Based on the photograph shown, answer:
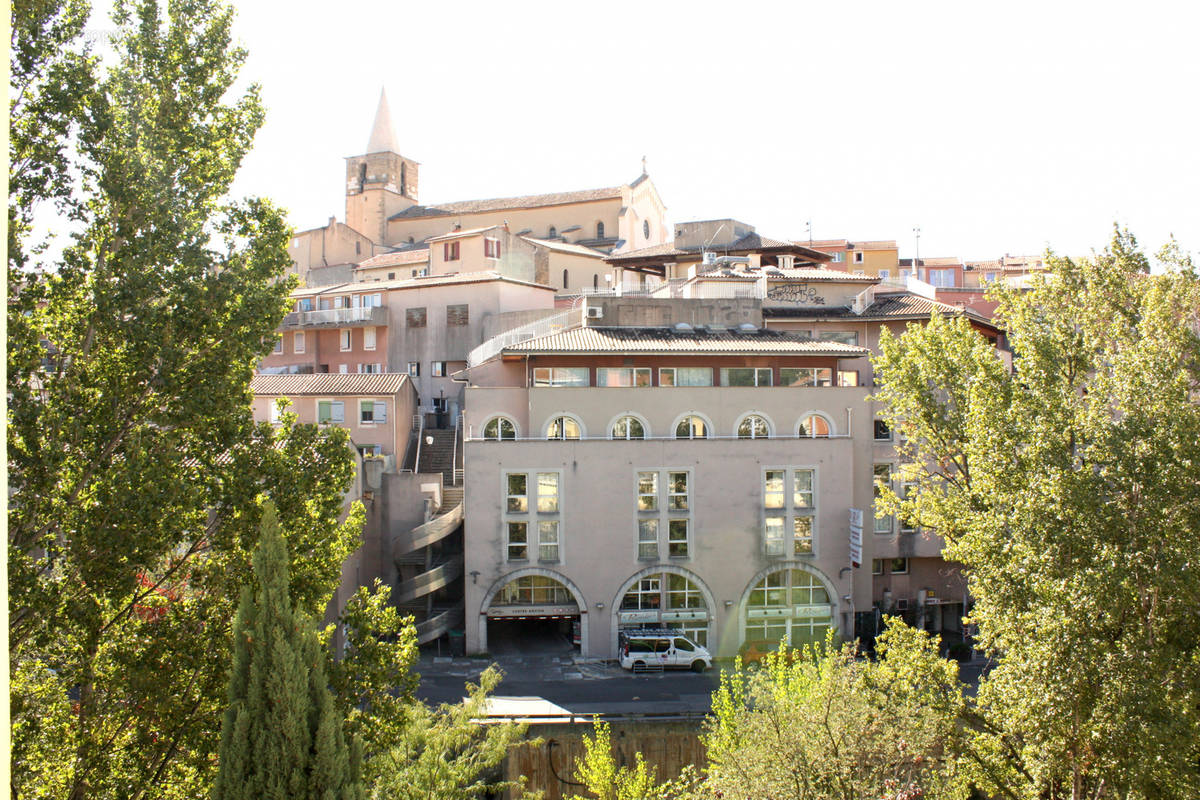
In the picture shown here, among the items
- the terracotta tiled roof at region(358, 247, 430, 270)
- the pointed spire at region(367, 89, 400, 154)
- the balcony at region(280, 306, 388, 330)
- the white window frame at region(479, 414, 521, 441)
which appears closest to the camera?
the white window frame at region(479, 414, 521, 441)

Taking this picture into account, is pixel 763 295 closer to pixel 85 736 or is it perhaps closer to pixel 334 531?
pixel 334 531

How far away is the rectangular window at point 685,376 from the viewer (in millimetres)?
30820

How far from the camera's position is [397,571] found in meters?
31.9

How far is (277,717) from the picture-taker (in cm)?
1010

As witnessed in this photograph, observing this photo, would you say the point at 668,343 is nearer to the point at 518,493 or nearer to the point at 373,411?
the point at 518,493

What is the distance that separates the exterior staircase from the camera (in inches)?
1159

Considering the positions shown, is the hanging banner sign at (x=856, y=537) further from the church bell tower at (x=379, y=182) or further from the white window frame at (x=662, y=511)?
the church bell tower at (x=379, y=182)

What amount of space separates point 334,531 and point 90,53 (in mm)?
6885

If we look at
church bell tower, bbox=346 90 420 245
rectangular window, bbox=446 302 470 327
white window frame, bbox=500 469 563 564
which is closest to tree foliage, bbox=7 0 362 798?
white window frame, bbox=500 469 563 564

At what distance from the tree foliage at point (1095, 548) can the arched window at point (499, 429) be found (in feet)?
52.7

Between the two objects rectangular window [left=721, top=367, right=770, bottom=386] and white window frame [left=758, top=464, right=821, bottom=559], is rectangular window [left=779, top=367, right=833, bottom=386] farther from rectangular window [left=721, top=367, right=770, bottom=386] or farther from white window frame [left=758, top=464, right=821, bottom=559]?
white window frame [left=758, top=464, right=821, bottom=559]

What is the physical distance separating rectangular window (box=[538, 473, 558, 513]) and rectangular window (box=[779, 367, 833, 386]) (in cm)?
853

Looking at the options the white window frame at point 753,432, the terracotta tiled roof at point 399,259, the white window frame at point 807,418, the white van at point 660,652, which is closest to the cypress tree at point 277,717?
the white van at point 660,652

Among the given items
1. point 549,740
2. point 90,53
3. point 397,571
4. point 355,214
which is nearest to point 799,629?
point 549,740
